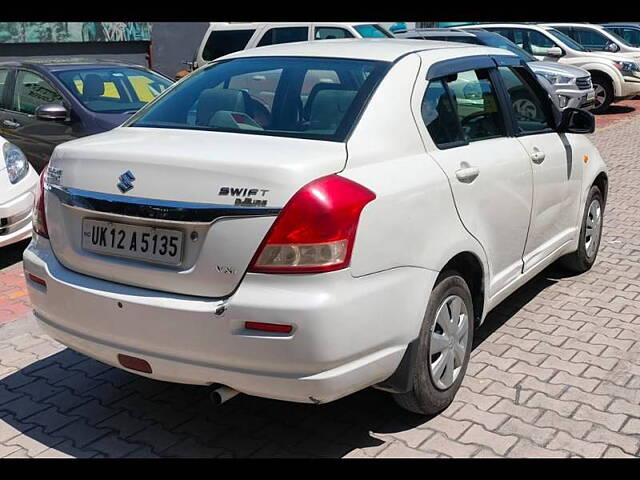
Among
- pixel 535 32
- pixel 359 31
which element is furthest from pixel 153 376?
pixel 535 32

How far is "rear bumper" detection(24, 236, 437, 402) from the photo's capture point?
281 centimetres

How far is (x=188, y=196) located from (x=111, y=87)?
18.2 feet

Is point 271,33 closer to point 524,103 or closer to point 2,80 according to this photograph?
point 2,80

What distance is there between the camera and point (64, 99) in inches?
299

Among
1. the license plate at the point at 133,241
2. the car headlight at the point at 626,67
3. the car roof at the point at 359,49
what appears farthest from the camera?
the car headlight at the point at 626,67

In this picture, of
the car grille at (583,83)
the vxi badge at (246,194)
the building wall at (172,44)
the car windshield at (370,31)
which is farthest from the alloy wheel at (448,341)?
the building wall at (172,44)

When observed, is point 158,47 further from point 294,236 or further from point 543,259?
point 294,236

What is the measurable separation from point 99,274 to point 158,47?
17.9 meters

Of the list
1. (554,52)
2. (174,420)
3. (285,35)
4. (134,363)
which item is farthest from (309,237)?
(554,52)

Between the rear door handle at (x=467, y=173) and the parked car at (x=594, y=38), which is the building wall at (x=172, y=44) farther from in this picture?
the rear door handle at (x=467, y=173)

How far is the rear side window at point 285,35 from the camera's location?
12.8 metres

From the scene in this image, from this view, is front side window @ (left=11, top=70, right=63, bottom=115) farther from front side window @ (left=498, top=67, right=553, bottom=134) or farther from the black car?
front side window @ (left=498, top=67, right=553, bottom=134)

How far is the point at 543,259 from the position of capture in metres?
4.74

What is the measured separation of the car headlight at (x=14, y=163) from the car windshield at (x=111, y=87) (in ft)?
4.32
